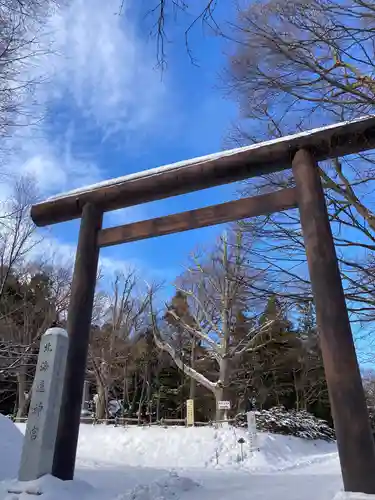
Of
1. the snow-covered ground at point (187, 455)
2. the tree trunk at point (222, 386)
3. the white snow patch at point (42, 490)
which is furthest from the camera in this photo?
the tree trunk at point (222, 386)

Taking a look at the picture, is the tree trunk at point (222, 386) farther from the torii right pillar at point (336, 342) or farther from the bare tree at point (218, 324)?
the torii right pillar at point (336, 342)

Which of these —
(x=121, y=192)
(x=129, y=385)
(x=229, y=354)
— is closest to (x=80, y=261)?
(x=121, y=192)

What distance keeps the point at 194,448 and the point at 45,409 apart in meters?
13.4

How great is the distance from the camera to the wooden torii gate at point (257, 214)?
3.93 meters

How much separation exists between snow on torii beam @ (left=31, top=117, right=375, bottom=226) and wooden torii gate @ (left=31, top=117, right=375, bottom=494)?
0.01 m

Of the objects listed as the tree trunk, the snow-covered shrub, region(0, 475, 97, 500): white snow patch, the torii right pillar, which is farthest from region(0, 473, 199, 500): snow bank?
the tree trunk

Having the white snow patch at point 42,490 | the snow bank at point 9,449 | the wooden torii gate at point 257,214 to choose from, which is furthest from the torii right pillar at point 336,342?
the snow bank at point 9,449

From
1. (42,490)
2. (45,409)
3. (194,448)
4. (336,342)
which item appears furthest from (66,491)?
(194,448)

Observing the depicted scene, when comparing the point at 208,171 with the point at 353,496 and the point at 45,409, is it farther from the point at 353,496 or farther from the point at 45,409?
the point at 353,496

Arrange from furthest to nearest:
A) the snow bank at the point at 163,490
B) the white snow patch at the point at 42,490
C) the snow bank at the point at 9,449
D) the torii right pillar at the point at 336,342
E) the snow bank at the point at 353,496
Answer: the snow bank at the point at 9,449, the snow bank at the point at 163,490, the white snow patch at the point at 42,490, the torii right pillar at the point at 336,342, the snow bank at the point at 353,496

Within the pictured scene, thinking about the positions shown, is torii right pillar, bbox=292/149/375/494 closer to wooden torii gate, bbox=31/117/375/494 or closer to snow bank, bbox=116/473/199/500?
wooden torii gate, bbox=31/117/375/494

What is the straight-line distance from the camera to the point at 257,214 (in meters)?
5.38

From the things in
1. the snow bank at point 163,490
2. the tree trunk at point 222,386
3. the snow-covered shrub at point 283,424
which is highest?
the tree trunk at point 222,386

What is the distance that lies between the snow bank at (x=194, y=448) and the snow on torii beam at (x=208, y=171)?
1143cm
